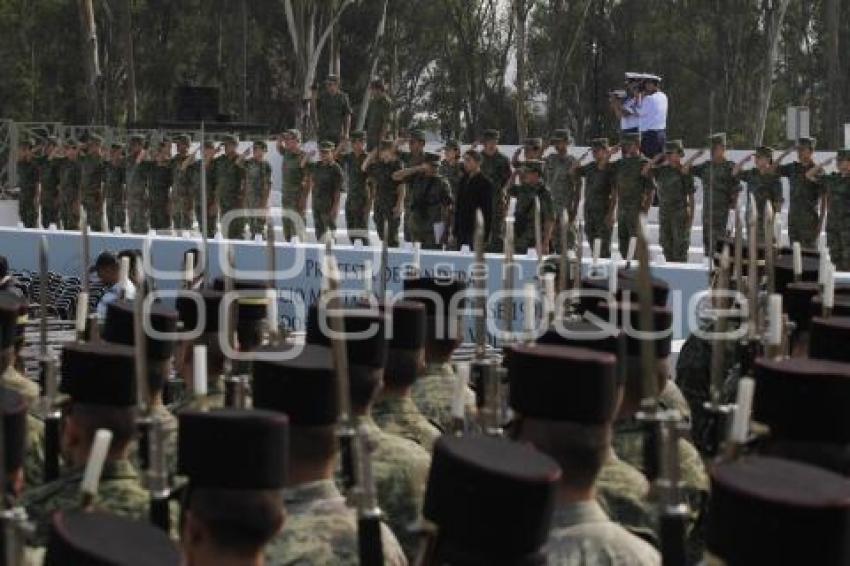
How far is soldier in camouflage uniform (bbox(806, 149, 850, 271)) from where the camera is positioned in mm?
13328

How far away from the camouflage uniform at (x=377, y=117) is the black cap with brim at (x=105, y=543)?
51.3 ft

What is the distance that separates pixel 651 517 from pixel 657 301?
145 cm

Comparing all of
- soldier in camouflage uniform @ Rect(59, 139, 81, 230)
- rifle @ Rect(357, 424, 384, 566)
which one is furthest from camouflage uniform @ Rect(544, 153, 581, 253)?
rifle @ Rect(357, 424, 384, 566)

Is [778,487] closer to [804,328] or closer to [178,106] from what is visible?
[804,328]

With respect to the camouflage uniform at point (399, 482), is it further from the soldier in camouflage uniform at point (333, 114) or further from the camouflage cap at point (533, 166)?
the soldier in camouflage uniform at point (333, 114)

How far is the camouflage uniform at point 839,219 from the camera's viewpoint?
1333cm

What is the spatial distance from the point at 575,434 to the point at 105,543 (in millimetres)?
1083

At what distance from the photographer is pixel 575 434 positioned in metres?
3.09

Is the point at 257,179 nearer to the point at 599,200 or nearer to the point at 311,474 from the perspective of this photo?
the point at 599,200

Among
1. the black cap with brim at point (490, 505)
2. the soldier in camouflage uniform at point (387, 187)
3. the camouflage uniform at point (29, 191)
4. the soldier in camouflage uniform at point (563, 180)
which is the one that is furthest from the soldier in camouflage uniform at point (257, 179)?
the black cap with brim at point (490, 505)

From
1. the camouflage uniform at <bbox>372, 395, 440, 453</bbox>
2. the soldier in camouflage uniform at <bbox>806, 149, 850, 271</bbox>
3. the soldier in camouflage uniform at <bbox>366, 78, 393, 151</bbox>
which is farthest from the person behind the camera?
the soldier in camouflage uniform at <bbox>366, 78, 393, 151</bbox>

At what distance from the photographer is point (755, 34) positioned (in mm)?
37281

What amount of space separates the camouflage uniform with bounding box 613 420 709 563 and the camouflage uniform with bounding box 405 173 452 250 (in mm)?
10204

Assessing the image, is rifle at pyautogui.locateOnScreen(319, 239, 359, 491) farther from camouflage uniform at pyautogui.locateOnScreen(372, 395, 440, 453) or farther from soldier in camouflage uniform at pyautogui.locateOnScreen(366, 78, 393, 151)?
soldier in camouflage uniform at pyautogui.locateOnScreen(366, 78, 393, 151)
